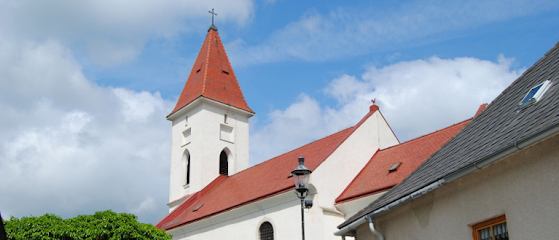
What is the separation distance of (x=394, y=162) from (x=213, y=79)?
17490 millimetres

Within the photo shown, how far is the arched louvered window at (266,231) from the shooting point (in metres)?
22.2

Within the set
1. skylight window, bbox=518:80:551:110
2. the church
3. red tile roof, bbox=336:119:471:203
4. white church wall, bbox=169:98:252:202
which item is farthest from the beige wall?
white church wall, bbox=169:98:252:202

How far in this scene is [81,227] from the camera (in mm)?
19047

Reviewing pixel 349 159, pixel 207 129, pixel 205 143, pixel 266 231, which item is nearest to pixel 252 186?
pixel 266 231

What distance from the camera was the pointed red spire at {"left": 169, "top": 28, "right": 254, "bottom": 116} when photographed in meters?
35.2

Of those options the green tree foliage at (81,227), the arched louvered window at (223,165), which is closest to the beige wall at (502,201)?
the green tree foliage at (81,227)

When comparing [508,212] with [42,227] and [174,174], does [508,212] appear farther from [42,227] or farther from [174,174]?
[174,174]

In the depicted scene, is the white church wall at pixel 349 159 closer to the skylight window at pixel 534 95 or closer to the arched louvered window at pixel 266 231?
the arched louvered window at pixel 266 231

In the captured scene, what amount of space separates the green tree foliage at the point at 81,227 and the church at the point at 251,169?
505 centimetres

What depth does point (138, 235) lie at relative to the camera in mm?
20047

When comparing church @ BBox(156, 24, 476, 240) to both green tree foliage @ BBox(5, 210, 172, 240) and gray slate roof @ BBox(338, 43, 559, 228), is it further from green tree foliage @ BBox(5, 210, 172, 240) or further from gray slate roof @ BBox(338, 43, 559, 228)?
gray slate roof @ BBox(338, 43, 559, 228)

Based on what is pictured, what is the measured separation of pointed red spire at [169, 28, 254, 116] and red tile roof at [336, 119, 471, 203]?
1455 cm

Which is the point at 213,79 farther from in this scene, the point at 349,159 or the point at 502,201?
the point at 502,201

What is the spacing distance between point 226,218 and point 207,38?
18054mm
